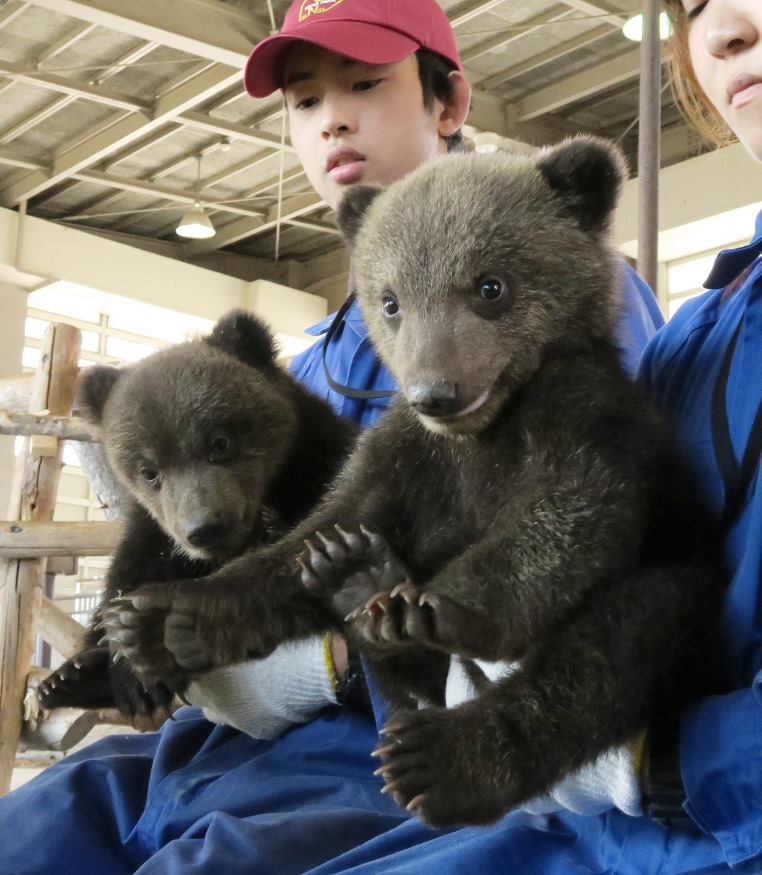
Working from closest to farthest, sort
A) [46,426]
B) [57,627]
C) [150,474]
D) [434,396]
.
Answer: [434,396], [150,474], [46,426], [57,627]

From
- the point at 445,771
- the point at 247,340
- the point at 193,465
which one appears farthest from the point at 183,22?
the point at 445,771

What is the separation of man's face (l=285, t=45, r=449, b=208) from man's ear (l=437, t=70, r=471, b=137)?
10 cm

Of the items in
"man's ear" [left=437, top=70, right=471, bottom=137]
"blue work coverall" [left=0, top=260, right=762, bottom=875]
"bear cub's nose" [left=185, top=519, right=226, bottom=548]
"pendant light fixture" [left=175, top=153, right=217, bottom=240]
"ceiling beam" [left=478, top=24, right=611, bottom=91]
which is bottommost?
"blue work coverall" [left=0, top=260, right=762, bottom=875]

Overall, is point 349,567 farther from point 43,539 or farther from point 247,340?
point 43,539

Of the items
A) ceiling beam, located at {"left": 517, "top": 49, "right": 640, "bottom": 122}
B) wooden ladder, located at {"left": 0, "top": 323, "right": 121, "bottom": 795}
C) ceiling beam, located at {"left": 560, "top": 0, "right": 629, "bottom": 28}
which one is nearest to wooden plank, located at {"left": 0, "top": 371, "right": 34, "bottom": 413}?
wooden ladder, located at {"left": 0, "top": 323, "right": 121, "bottom": 795}

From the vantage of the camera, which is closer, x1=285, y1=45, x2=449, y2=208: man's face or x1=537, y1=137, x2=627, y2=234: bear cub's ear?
x1=537, y1=137, x2=627, y2=234: bear cub's ear

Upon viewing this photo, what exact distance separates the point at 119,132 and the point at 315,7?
494 inches

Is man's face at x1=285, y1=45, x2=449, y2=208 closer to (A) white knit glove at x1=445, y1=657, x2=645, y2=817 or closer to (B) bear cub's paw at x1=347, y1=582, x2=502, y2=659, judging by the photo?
(B) bear cub's paw at x1=347, y1=582, x2=502, y2=659

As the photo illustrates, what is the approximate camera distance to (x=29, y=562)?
6.60 meters

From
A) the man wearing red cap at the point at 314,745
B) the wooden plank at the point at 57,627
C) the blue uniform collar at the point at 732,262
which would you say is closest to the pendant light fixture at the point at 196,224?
the wooden plank at the point at 57,627

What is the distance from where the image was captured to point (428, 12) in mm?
3439

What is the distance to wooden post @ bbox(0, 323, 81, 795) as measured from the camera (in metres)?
6.50

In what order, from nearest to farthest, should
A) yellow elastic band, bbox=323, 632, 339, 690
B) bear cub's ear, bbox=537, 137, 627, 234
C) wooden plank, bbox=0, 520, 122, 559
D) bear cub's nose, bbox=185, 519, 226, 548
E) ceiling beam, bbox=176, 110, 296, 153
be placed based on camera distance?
bear cub's ear, bbox=537, 137, 627, 234 < yellow elastic band, bbox=323, 632, 339, 690 < bear cub's nose, bbox=185, 519, 226, 548 < wooden plank, bbox=0, 520, 122, 559 < ceiling beam, bbox=176, 110, 296, 153

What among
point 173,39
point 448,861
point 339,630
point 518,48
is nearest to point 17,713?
point 339,630
